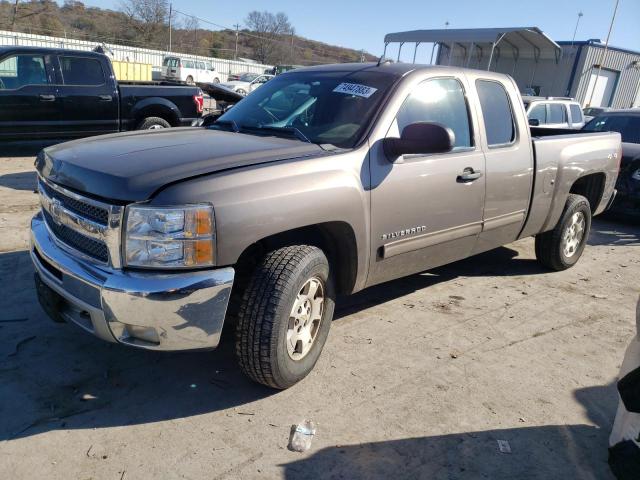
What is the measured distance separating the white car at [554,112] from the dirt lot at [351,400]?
25.2 ft

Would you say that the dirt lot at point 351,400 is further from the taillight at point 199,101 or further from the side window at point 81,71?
the taillight at point 199,101

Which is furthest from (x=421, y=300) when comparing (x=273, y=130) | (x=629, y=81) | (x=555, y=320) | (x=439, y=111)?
(x=629, y=81)

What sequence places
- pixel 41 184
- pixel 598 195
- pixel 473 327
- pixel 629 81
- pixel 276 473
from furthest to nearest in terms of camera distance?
pixel 629 81, pixel 598 195, pixel 473 327, pixel 41 184, pixel 276 473

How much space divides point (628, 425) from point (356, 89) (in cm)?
251

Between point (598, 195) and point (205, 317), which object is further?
point (598, 195)

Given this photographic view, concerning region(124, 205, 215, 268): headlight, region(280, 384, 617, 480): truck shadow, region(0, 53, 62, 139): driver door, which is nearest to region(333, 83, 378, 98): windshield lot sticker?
region(124, 205, 215, 268): headlight

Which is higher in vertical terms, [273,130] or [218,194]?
[273,130]

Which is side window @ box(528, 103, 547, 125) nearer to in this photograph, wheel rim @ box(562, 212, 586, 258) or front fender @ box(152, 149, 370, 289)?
wheel rim @ box(562, 212, 586, 258)

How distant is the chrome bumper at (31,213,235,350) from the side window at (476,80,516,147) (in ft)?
8.62

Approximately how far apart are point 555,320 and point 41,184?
392cm

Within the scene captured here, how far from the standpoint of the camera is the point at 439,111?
3814mm

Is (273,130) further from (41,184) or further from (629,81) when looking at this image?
(629,81)

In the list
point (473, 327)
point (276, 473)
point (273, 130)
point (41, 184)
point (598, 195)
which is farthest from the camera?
point (598, 195)

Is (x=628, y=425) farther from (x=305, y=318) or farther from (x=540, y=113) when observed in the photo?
(x=540, y=113)
